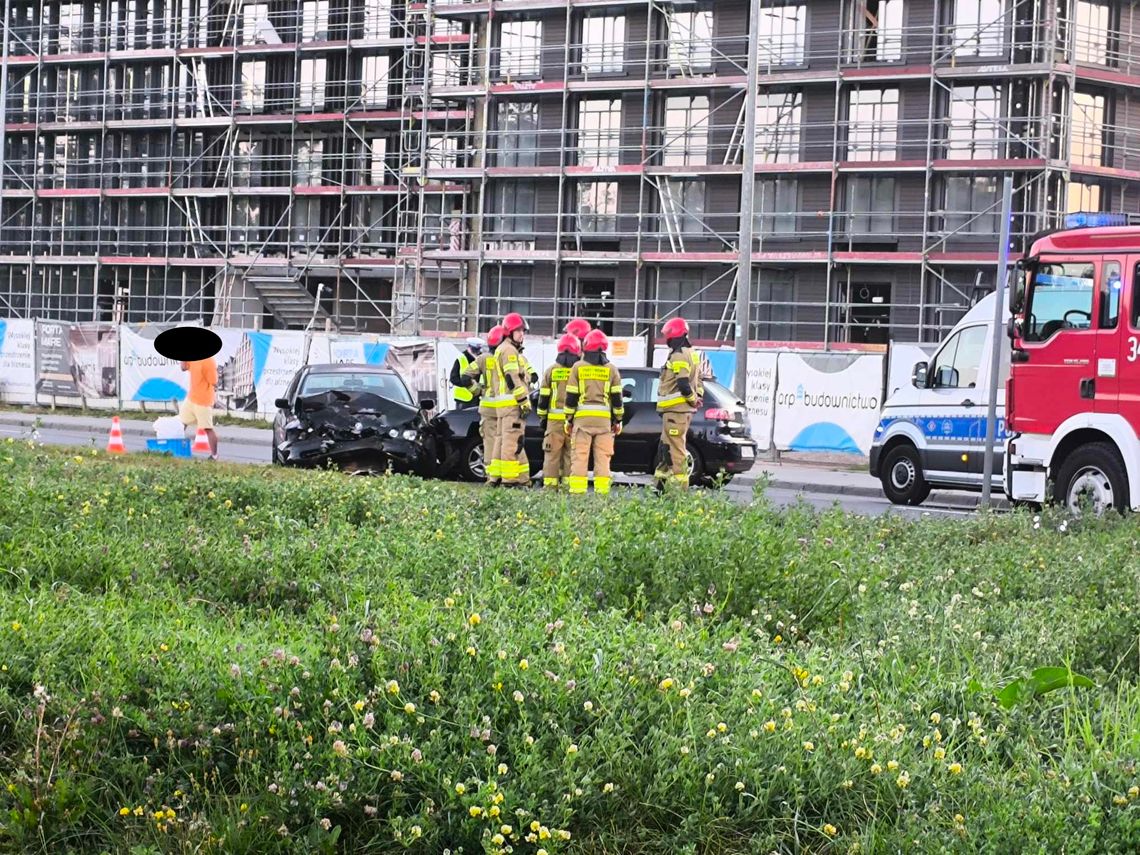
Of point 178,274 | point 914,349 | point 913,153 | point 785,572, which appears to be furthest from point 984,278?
point 785,572

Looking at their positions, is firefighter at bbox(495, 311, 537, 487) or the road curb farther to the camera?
the road curb

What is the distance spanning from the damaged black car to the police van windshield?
7.35 metres

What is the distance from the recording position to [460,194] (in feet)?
186

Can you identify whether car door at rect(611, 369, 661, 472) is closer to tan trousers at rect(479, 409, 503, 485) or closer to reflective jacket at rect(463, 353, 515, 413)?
tan trousers at rect(479, 409, 503, 485)

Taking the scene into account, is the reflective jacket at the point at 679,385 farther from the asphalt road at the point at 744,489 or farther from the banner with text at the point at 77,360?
the banner with text at the point at 77,360

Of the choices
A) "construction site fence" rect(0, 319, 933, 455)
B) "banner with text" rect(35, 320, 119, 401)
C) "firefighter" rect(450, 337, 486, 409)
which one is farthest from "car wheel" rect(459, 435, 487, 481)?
"banner with text" rect(35, 320, 119, 401)

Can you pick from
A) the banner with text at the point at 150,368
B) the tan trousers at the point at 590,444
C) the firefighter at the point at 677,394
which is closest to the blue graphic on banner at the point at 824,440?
the firefighter at the point at 677,394

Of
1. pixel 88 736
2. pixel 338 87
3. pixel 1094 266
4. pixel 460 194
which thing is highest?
pixel 338 87

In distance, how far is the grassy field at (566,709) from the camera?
16.0ft

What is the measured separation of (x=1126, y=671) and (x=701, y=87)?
4487 cm

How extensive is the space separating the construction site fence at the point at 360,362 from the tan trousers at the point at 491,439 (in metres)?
8.21

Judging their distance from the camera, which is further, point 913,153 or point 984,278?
point 913,153

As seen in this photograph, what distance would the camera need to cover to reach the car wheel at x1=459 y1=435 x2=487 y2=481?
22.8m

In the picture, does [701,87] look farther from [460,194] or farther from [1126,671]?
[1126,671]
